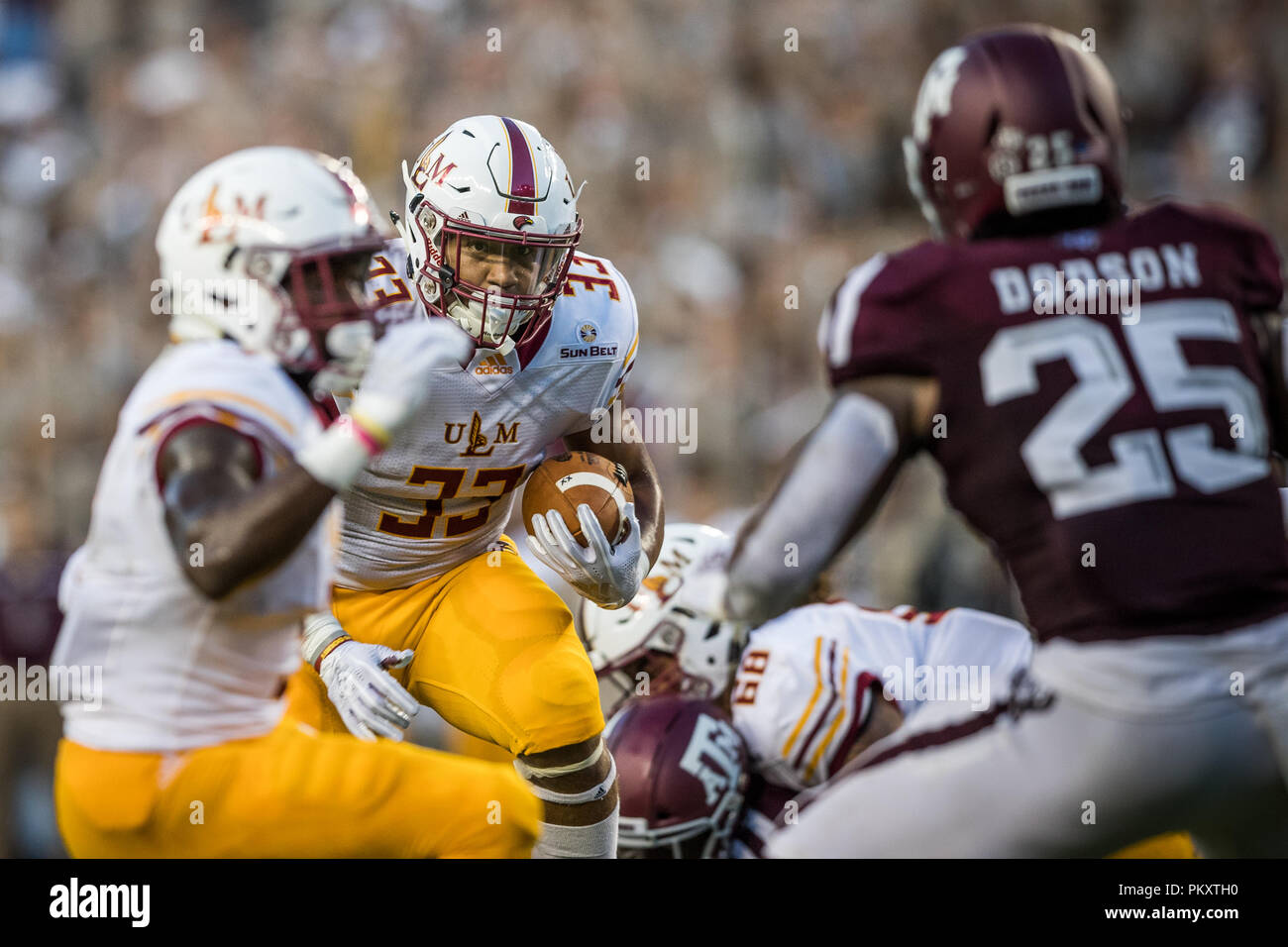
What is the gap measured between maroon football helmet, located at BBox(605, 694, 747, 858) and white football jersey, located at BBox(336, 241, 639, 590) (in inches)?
27.2

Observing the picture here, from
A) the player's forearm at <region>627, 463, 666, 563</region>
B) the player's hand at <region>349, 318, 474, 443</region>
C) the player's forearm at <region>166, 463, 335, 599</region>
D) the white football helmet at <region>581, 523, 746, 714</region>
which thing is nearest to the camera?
the player's forearm at <region>166, 463, 335, 599</region>

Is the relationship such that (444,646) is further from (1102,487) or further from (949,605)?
(949,605)

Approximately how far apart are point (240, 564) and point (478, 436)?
4.07ft

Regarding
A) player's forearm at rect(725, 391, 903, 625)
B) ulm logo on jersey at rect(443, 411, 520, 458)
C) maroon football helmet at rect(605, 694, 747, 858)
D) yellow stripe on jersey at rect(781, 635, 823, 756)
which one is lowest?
maroon football helmet at rect(605, 694, 747, 858)

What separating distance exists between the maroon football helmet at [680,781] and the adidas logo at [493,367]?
934 millimetres

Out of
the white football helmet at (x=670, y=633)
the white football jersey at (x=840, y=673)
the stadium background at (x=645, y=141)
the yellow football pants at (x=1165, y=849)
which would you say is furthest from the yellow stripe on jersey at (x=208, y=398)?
the stadium background at (x=645, y=141)

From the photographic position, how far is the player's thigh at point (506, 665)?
3773mm

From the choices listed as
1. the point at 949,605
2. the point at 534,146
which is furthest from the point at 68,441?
the point at 534,146

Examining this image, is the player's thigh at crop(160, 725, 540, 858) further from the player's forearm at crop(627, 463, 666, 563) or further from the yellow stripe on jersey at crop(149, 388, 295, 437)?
the player's forearm at crop(627, 463, 666, 563)

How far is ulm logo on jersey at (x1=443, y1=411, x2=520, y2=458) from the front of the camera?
3873 millimetres

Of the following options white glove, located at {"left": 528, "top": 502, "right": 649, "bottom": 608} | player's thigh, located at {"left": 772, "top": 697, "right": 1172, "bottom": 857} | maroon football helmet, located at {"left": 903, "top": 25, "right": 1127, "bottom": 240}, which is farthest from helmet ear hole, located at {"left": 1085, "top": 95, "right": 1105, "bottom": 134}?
white glove, located at {"left": 528, "top": 502, "right": 649, "bottom": 608}

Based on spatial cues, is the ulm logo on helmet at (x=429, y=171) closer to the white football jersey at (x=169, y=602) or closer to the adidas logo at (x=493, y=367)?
the adidas logo at (x=493, y=367)

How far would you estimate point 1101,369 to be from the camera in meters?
2.68
